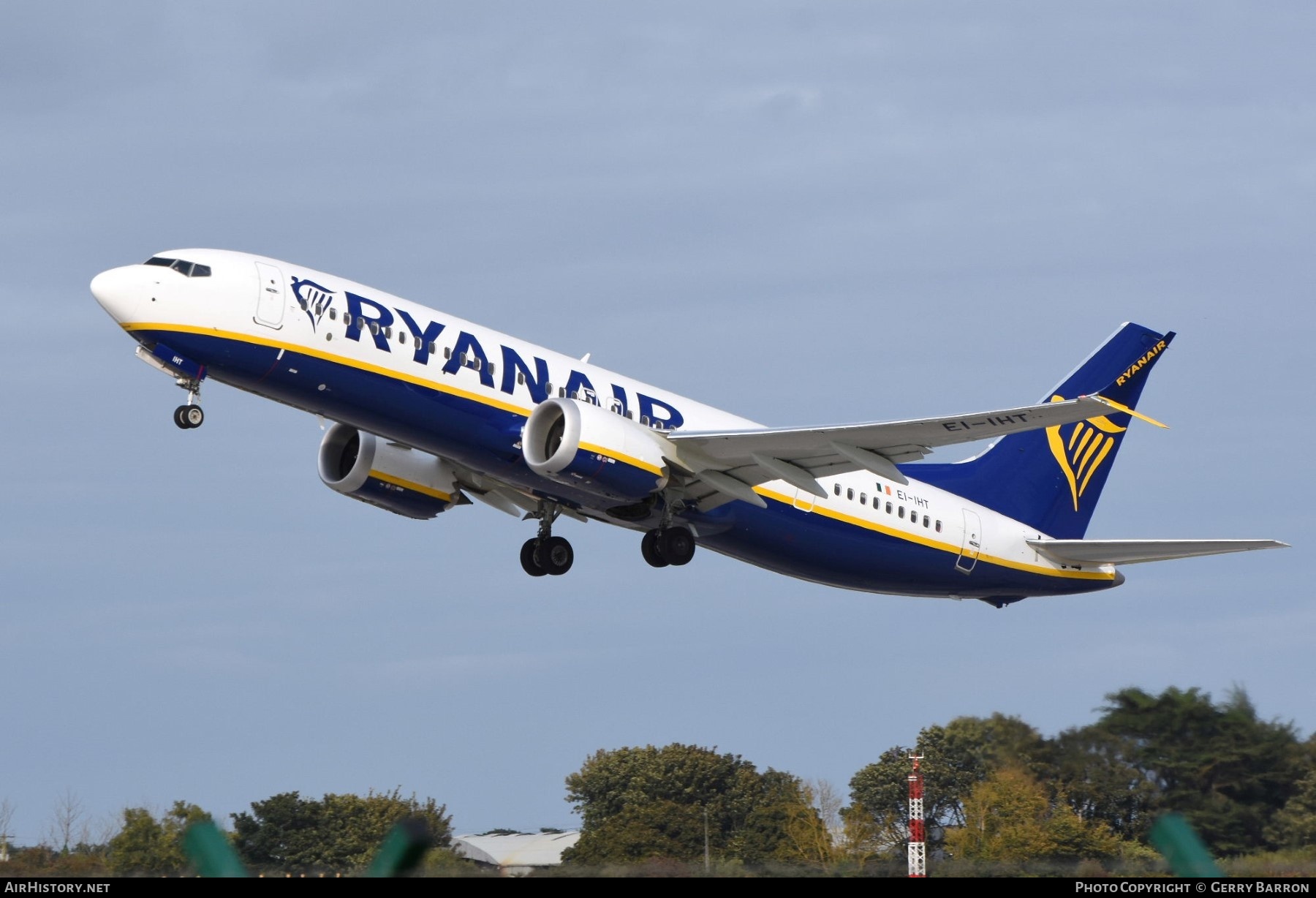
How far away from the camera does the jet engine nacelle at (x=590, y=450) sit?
1147 inches

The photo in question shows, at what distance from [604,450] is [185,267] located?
327 inches

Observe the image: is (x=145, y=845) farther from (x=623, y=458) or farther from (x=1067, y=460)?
(x=1067, y=460)

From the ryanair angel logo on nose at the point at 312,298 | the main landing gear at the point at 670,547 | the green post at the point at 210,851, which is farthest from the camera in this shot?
the main landing gear at the point at 670,547

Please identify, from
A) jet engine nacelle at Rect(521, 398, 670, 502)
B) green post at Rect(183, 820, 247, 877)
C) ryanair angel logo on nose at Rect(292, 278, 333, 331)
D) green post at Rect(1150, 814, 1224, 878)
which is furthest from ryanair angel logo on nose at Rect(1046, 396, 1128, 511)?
green post at Rect(183, 820, 247, 877)

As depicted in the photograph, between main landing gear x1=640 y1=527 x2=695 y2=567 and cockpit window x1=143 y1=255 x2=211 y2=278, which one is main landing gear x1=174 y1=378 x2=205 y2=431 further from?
main landing gear x1=640 y1=527 x2=695 y2=567

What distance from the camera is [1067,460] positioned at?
3997cm

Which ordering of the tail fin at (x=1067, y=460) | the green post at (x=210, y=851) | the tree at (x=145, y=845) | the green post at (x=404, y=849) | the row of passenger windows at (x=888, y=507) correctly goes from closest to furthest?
the green post at (x=404, y=849), the green post at (x=210, y=851), the tree at (x=145, y=845), the row of passenger windows at (x=888, y=507), the tail fin at (x=1067, y=460)

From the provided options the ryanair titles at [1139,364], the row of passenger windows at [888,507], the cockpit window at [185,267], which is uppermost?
the ryanair titles at [1139,364]

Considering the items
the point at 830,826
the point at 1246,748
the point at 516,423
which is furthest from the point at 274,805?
the point at 1246,748

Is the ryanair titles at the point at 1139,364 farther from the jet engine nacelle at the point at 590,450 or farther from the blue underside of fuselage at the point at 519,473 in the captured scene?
the jet engine nacelle at the point at 590,450

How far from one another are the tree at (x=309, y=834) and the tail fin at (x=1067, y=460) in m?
15.7

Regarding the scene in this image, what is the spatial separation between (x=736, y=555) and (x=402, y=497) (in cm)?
760

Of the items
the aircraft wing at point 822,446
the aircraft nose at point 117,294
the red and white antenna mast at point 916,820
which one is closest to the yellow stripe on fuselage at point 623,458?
the aircraft wing at point 822,446
